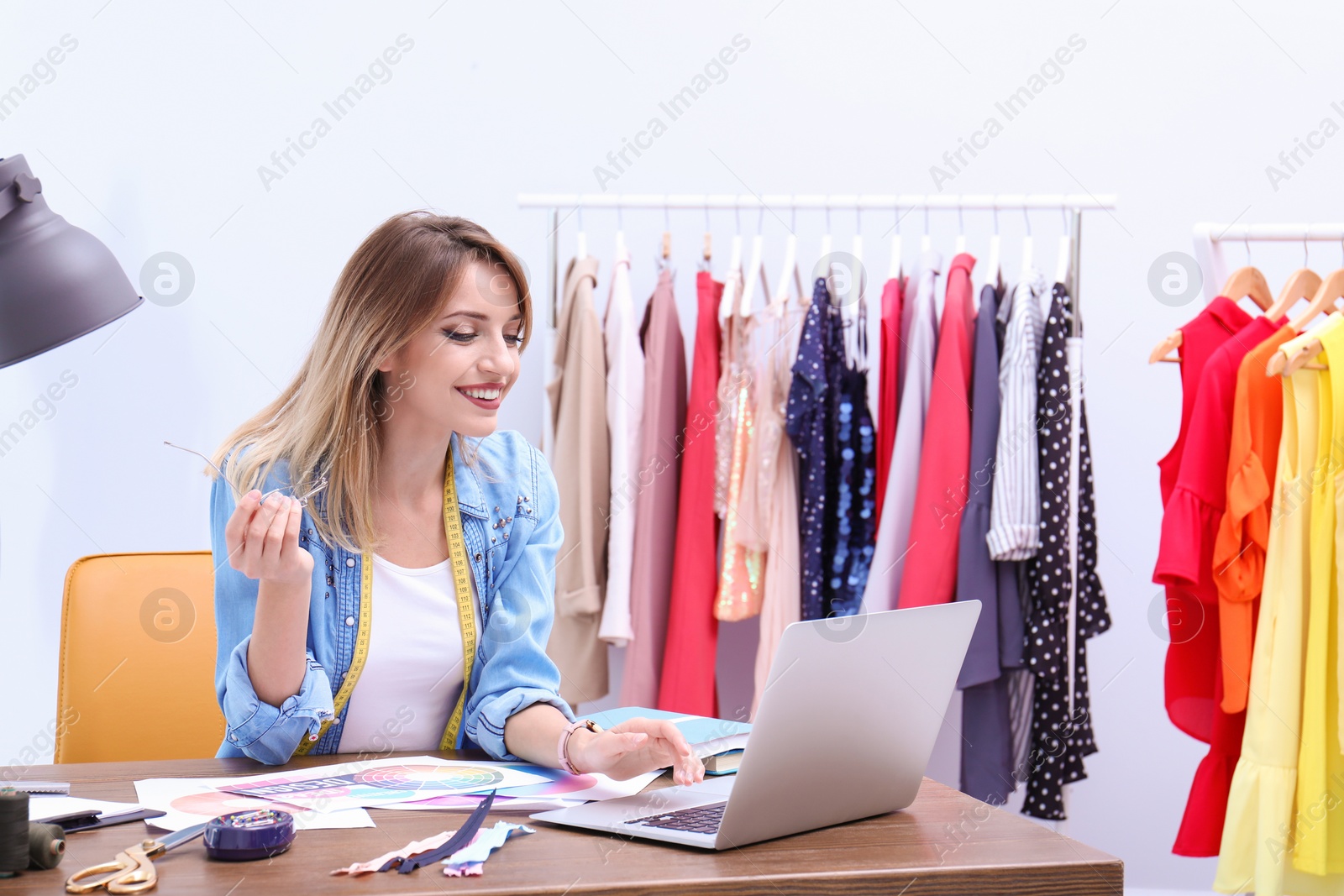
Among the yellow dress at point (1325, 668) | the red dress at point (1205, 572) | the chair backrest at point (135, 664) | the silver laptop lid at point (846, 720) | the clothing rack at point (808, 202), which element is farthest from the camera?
the clothing rack at point (808, 202)

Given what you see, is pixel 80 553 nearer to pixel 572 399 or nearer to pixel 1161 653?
pixel 572 399

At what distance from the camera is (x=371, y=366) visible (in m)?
1.31

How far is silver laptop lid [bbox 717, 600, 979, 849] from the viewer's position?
772 millimetres

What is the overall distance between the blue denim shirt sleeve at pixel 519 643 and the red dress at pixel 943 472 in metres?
0.92

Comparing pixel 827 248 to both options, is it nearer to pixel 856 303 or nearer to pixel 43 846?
pixel 856 303

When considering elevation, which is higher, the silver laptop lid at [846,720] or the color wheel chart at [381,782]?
the silver laptop lid at [846,720]

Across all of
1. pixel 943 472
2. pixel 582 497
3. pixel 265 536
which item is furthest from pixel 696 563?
pixel 265 536

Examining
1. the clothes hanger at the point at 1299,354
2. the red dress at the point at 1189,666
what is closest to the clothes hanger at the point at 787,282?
the red dress at the point at 1189,666

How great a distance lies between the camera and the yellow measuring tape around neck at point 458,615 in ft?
4.10

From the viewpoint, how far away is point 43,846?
69cm

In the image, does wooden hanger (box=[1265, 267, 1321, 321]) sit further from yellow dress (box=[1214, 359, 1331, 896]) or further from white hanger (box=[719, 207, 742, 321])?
white hanger (box=[719, 207, 742, 321])

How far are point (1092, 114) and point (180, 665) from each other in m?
2.33

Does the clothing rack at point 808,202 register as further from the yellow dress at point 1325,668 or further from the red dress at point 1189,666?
the yellow dress at point 1325,668

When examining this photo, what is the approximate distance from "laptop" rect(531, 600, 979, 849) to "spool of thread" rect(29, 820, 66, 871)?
33 centimetres
